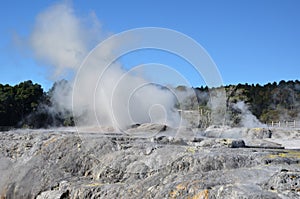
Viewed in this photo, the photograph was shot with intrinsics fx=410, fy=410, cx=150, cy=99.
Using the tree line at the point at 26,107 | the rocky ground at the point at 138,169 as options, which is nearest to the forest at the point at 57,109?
the tree line at the point at 26,107

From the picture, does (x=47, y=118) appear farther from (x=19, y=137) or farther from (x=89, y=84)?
(x=19, y=137)

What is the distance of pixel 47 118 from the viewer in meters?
33.8

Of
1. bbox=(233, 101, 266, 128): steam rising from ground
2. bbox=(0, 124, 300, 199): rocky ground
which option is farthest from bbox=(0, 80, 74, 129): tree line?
bbox=(0, 124, 300, 199): rocky ground

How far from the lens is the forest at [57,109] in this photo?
31859mm

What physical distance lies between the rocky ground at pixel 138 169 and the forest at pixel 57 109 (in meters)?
10.9

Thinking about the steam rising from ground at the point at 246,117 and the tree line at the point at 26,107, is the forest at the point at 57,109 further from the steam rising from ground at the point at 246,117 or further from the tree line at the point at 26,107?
the steam rising from ground at the point at 246,117

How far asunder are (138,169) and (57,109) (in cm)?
2522

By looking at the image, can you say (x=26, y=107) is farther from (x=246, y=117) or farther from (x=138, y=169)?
(x=138, y=169)

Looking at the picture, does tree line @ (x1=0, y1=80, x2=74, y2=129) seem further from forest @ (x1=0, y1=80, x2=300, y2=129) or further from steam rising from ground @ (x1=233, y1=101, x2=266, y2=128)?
steam rising from ground @ (x1=233, y1=101, x2=266, y2=128)

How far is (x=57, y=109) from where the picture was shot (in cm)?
3291

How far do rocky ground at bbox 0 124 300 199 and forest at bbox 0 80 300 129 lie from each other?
10907 mm

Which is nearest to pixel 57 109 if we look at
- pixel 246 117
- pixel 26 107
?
pixel 26 107

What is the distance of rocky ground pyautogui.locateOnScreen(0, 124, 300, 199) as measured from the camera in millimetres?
6133

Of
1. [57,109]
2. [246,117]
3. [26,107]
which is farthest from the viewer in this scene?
[246,117]
